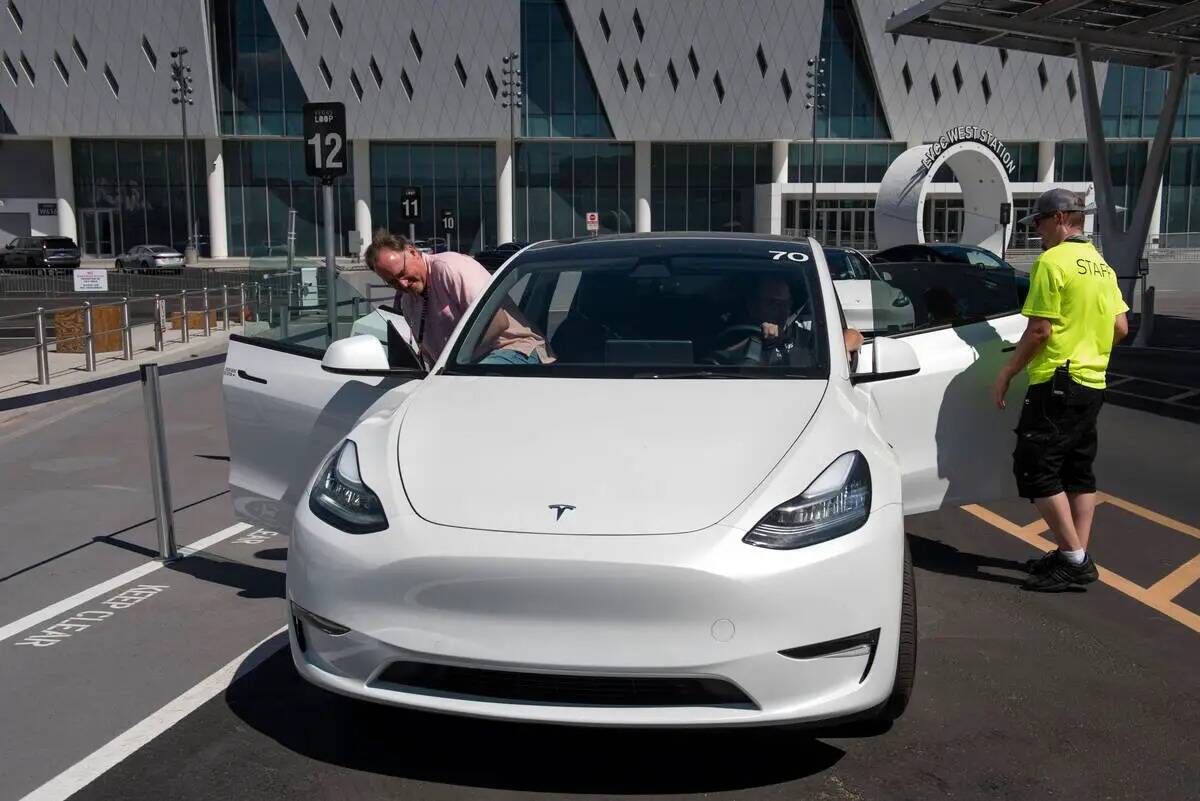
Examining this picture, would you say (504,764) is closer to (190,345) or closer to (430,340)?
(430,340)

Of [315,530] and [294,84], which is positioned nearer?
[315,530]

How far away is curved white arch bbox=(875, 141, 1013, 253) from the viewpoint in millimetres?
37344

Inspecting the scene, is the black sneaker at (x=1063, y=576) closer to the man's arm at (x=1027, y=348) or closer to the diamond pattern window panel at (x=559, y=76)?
the man's arm at (x=1027, y=348)

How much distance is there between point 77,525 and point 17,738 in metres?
3.59

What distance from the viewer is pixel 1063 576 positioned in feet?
18.7

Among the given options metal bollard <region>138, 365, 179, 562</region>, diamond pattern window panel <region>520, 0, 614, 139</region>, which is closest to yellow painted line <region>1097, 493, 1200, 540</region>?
metal bollard <region>138, 365, 179, 562</region>

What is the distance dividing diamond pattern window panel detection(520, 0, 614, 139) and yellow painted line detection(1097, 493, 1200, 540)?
183 ft

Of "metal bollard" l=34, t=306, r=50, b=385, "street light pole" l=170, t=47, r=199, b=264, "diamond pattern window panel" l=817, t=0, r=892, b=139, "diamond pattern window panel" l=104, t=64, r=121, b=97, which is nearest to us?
"metal bollard" l=34, t=306, r=50, b=385

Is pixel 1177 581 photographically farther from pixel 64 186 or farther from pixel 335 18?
pixel 64 186

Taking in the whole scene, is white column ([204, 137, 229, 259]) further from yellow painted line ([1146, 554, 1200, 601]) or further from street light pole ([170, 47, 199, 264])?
yellow painted line ([1146, 554, 1200, 601])

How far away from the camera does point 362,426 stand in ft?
13.4

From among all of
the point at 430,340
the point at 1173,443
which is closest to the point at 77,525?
the point at 430,340

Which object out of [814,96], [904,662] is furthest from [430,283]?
[814,96]

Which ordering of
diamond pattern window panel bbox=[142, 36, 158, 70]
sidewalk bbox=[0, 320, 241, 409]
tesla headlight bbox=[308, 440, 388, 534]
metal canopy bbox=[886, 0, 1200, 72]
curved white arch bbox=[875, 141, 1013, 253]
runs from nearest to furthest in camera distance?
1. tesla headlight bbox=[308, 440, 388, 534]
2. sidewalk bbox=[0, 320, 241, 409]
3. metal canopy bbox=[886, 0, 1200, 72]
4. curved white arch bbox=[875, 141, 1013, 253]
5. diamond pattern window panel bbox=[142, 36, 158, 70]
